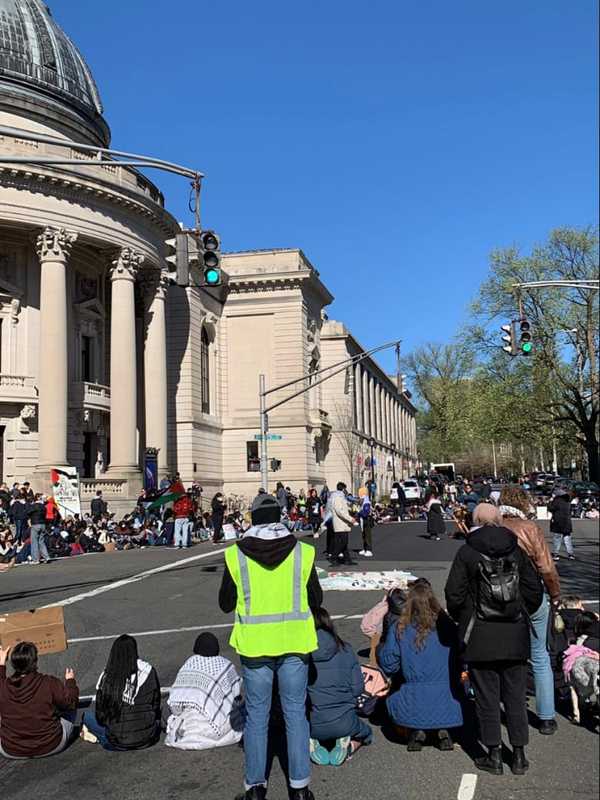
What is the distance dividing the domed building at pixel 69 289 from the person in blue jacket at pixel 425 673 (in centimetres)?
2574

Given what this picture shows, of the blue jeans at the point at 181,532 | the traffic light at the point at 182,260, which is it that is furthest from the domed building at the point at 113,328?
the traffic light at the point at 182,260

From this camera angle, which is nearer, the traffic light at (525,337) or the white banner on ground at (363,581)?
the white banner on ground at (363,581)

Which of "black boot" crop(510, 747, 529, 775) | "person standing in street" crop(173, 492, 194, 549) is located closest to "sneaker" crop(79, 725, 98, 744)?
"black boot" crop(510, 747, 529, 775)

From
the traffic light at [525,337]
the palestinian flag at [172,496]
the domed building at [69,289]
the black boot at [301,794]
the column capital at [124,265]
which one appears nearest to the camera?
the black boot at [301,794]

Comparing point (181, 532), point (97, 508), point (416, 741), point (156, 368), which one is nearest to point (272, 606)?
point (416, 741)

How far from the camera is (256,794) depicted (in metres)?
4.62

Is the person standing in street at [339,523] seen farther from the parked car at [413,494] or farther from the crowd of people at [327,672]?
the parked car at [413,494]

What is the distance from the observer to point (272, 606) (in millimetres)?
4719

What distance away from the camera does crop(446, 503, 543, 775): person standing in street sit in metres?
4.93

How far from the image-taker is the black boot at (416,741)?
550cm

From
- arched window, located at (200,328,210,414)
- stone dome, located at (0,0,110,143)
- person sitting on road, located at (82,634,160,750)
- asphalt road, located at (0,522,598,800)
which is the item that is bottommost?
asphalt road, located at (0,522,598,800)

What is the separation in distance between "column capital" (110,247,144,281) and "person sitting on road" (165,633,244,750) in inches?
1229

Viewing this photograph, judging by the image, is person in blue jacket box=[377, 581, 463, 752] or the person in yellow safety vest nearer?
the person in yellow safety vest

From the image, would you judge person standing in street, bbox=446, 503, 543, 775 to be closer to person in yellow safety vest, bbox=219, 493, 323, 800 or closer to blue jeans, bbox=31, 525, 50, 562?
person in yellow safety vest, bbox=219, 493, 323, 800
